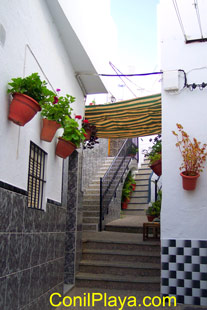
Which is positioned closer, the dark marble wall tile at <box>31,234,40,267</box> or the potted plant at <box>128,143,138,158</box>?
the dark marble wall tile at <box>31,234,40,267</box>

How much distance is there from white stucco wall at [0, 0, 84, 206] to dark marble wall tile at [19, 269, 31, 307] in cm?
86

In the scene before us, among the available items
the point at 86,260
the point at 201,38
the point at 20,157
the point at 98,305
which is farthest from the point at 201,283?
the point at 201,38

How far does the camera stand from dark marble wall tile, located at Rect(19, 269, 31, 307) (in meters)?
3.42

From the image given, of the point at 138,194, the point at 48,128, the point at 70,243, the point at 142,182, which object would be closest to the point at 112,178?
the point at 138,194

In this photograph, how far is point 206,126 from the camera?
5.19 metres

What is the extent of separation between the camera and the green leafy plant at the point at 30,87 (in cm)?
313

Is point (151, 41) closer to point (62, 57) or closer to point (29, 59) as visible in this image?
point (62, 57)

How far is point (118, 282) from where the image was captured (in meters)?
6.03

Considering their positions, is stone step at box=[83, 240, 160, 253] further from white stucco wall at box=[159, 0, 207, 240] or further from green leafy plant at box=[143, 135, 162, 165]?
white stucco wall at box=[159, 0, 207, 240]

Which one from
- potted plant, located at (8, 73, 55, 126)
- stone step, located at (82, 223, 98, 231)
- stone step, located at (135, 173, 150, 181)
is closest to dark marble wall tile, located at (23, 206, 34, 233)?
potted plant, located at (8, 73, 55, 126)

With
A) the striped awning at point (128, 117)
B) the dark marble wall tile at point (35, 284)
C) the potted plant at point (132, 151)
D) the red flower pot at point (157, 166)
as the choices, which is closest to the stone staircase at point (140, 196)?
the potted plant at point (132, 151)

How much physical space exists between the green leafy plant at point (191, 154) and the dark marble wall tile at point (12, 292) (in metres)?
2.75

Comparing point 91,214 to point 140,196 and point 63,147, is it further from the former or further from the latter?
point 63,147

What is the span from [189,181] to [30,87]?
107 inches
